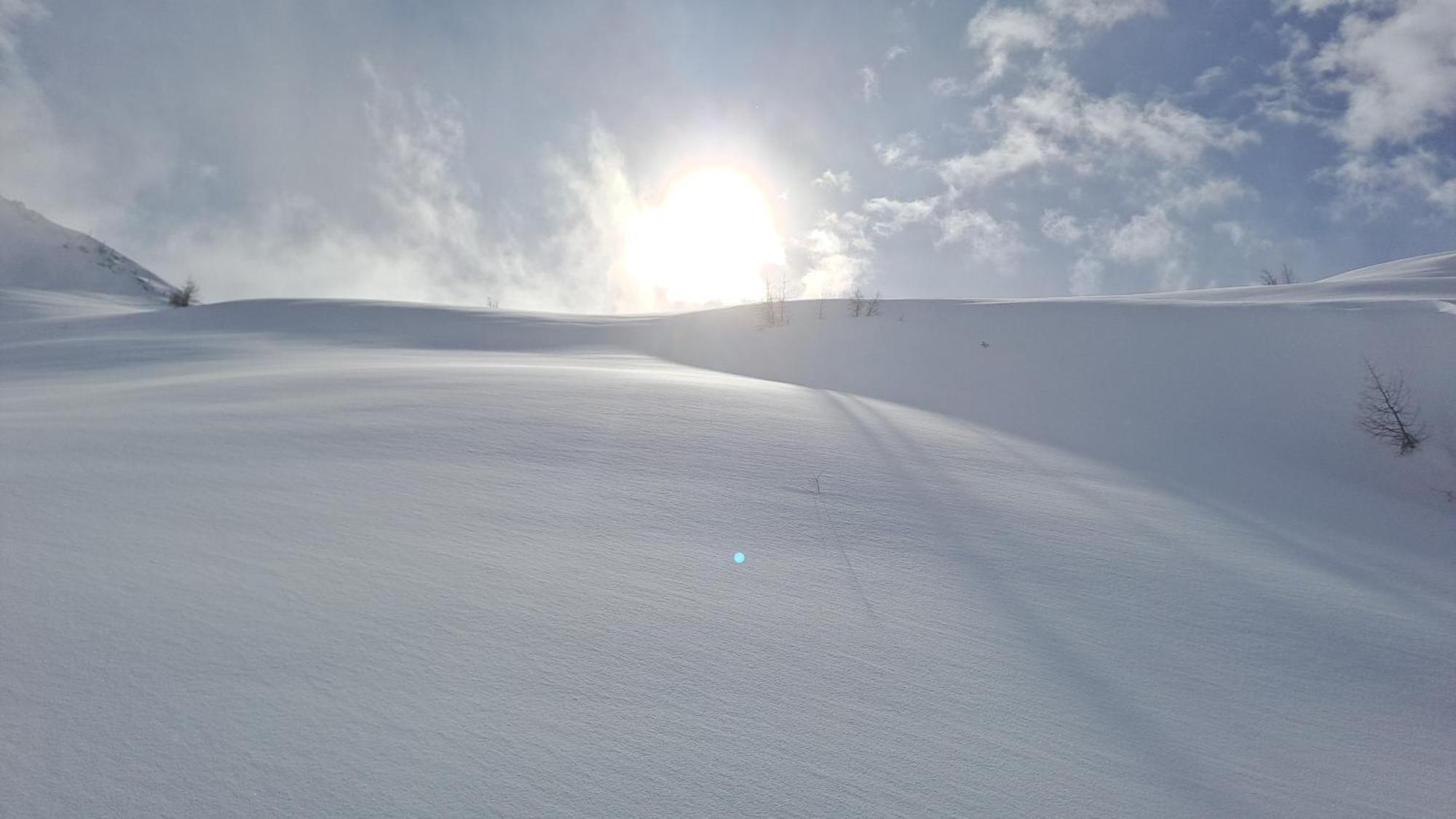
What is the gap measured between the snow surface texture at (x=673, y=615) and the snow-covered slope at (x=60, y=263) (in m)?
39.6

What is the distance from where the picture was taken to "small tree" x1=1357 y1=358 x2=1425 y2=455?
5.43 meters

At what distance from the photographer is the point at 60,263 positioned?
36.5 meters

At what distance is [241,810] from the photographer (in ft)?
3.90

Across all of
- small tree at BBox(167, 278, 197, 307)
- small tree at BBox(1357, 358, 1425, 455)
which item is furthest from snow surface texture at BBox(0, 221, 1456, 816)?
small tree at BBox(167, 278, 197, 307)

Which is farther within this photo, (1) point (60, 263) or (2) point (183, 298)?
(1) point (60, 263)

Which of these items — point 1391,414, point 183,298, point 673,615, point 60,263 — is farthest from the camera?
point 60,263

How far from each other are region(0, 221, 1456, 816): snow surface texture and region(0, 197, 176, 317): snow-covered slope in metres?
39.6

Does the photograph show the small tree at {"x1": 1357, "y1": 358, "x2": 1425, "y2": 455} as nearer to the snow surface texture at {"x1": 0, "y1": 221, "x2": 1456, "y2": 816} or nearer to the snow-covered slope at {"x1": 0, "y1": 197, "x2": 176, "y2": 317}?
the snow surface texture at {"x1": 0, "y1": 221, "x2": 1456, "y2": 816}

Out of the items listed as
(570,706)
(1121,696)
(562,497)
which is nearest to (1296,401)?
(1121,696)

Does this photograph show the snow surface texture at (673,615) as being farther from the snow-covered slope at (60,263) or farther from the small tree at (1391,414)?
the snow-covered slope at (60,263)

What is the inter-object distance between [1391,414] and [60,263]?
174 feet

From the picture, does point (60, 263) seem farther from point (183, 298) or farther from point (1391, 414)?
point (1391, 414)

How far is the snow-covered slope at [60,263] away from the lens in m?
34.5

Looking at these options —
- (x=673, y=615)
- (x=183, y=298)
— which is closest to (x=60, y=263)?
(x=183, y=298)
